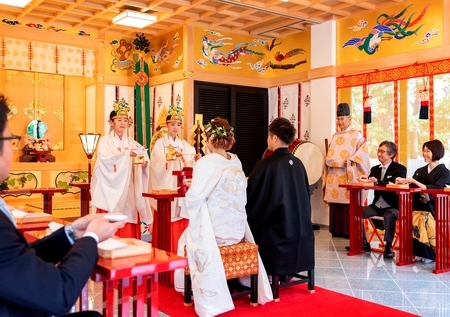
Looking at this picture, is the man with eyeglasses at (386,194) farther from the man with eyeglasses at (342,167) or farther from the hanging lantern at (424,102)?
the hanging lantern at (424,102)

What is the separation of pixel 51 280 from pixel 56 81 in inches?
314

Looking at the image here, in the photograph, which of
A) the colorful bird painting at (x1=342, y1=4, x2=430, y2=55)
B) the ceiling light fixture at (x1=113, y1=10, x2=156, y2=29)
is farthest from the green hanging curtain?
the colorful bird painting at (x1=342, y1=4, x2=430, y2=55)

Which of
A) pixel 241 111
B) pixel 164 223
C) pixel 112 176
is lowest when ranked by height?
pixel 164 223

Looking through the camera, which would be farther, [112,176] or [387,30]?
[387,30]

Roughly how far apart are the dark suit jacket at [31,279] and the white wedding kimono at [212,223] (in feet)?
6.85

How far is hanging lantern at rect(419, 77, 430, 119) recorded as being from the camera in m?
6.28

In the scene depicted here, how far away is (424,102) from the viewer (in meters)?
6.30

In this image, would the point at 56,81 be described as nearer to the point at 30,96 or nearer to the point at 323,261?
the point at 30,96

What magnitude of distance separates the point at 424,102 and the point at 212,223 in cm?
397

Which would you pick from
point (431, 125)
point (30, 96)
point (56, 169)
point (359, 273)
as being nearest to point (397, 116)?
point (431, 125)

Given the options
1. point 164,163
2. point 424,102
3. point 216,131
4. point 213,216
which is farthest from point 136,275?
point 424,102

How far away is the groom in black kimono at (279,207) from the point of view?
388cm

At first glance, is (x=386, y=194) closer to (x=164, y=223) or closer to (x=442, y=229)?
(x=442, y=229)

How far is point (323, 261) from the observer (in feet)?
17.5
